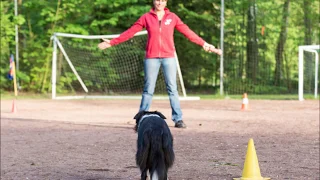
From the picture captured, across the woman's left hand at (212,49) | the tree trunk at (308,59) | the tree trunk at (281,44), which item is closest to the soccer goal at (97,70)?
the tree trunk at (281,44)

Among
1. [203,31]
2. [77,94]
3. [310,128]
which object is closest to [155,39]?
[310,128]

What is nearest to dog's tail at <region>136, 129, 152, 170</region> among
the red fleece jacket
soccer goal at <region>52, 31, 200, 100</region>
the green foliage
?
the red fleece jacket

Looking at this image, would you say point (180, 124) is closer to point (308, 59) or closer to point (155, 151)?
point (155, 151)

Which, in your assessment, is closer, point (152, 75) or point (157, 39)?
point (157, 39)

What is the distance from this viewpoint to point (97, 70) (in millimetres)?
23797

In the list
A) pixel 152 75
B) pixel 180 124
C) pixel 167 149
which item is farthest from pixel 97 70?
pixel 167 149

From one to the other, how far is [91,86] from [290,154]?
1686 cm

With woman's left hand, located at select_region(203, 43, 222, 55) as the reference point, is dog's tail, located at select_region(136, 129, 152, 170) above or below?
below

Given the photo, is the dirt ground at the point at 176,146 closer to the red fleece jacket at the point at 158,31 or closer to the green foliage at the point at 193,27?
the red fleece jacket at the point at 158,31

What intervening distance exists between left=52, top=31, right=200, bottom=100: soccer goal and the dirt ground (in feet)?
33.0

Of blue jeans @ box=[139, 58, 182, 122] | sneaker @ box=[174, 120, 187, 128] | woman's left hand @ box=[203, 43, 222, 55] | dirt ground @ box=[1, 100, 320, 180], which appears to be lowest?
dirt ground @ box=[1, 100, 320, 180]

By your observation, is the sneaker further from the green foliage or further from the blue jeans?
the green foliage

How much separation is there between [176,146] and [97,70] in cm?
1600

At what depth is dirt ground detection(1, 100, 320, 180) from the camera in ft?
20.6
